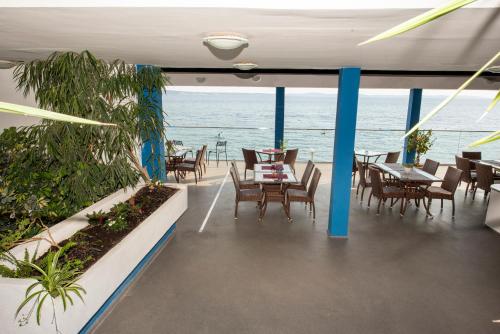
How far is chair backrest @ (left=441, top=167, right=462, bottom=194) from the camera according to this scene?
544cm

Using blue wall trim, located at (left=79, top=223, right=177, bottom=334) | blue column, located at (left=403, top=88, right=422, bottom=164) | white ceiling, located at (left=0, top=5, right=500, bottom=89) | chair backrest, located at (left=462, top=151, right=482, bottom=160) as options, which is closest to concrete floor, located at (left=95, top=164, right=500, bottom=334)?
blue wall trim, located at (left=79, top=223, right=177, bottom=334)

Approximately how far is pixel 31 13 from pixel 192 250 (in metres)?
3.13

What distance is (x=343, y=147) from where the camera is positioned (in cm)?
454

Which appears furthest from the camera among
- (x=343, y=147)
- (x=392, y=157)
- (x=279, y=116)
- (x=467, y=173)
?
(x=279, y=116)

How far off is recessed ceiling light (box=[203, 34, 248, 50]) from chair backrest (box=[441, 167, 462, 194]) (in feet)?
15.6

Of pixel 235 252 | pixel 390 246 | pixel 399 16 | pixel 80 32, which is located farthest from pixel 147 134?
pixel 390 246

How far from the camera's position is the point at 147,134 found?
3.95 metres

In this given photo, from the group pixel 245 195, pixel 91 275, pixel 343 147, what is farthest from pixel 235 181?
pixel 91 275

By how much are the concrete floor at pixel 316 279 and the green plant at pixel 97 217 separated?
77 centimetres

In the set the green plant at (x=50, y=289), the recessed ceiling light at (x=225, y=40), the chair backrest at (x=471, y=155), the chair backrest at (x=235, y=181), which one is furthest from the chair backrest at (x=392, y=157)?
the green plant at (x=50, y=289)

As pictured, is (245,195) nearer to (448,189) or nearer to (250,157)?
(250,157)

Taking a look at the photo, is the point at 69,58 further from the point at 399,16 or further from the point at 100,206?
the point at 399,16

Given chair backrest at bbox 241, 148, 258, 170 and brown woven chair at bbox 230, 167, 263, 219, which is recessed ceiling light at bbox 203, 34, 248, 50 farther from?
chair backrest at bbox 241, 148, 258, 170

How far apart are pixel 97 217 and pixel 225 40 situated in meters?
2.38
